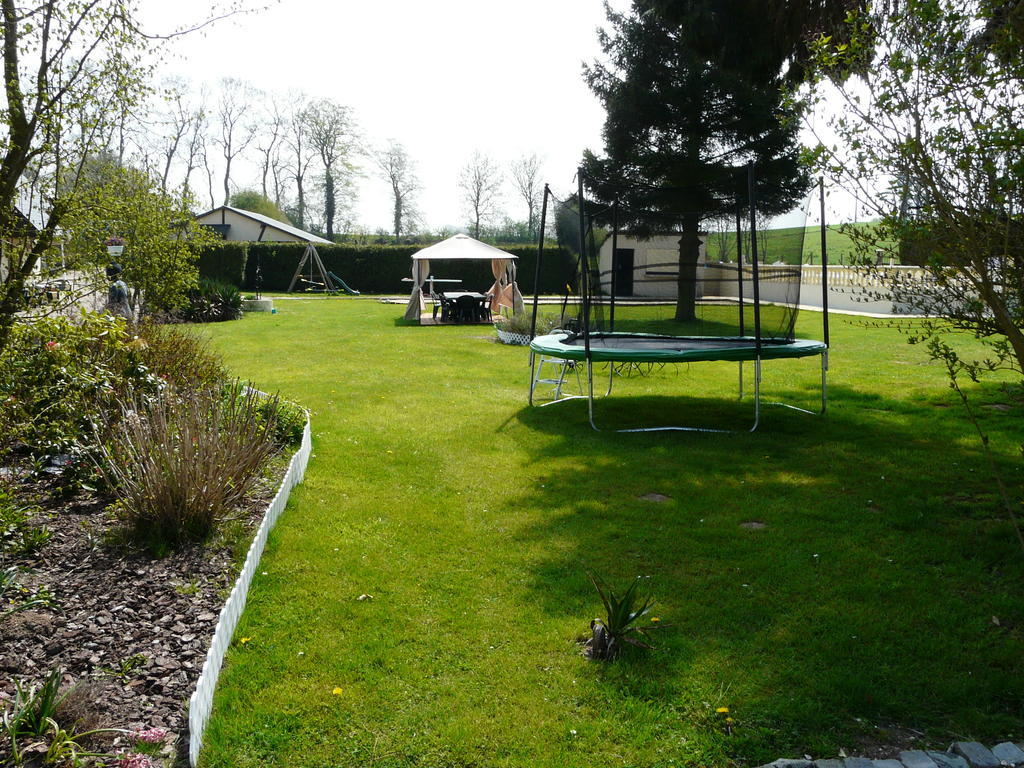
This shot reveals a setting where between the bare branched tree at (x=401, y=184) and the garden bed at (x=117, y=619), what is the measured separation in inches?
1850

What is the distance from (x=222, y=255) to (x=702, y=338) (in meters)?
22.8

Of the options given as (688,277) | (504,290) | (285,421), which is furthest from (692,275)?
(504,290)

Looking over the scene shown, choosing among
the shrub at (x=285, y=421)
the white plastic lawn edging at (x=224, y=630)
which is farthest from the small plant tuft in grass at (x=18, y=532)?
the shrub at (x=285, y=421)

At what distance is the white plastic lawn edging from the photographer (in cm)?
251

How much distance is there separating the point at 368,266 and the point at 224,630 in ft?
96.0

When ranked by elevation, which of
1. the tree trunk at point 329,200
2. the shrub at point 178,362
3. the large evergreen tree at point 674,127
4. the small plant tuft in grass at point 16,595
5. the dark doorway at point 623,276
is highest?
the tree trunk at point 329,200

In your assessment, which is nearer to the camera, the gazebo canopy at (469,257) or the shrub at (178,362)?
the shrub at (178,362)

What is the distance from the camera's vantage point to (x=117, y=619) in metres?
3.26

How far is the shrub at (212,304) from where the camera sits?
17.3 m

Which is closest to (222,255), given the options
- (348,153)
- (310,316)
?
(310,316)

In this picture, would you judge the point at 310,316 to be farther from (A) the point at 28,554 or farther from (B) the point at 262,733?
(B) the point at 262,733

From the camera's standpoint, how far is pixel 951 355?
3.92 metres

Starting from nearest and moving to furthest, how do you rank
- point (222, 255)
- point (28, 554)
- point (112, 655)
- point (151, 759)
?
point (151, 759), point (112, 655), point (28, 554), point (222, 255)

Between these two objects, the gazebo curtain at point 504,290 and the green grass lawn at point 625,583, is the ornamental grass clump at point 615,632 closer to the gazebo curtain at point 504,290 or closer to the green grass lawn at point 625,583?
the green grass lawn at point 625,583
